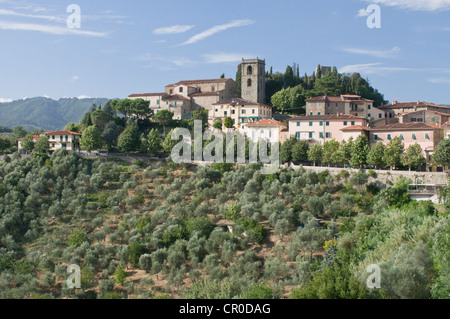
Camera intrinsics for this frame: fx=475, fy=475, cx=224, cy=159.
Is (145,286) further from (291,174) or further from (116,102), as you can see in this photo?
(116,102)

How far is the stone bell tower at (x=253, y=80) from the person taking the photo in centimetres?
6888

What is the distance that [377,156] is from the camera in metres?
43.5

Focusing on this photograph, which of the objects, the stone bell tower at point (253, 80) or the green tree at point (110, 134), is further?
the stone bell tower at point (253, 80)

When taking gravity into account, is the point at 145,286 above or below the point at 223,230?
below

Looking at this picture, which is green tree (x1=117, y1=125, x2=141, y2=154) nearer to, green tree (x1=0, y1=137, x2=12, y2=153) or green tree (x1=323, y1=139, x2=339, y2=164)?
green tree (x1=0, y1=137, x2=12, y2=153)

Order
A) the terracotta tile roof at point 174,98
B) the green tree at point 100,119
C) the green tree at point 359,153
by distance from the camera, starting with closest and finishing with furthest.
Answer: the green tree at point 359,153, the green tree at point 100,119, the terracotta tile roof at point 174,98

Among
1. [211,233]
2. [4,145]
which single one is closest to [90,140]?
[4,145]

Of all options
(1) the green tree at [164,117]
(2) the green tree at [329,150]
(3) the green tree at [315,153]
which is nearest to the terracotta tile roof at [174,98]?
(1) the green tree at [164,117]

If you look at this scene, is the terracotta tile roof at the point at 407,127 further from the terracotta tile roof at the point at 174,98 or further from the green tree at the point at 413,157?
the terracotta tile roof at the point at 174,98

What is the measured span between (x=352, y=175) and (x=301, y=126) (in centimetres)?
1111

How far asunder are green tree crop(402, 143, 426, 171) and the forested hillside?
3823mm

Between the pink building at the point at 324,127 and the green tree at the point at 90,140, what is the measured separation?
22.9 m

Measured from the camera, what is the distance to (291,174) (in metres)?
44.8
